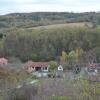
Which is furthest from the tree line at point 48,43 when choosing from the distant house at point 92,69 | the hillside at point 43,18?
the distant house at point 92,69

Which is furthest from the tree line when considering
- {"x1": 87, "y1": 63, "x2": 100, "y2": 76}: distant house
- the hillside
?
{"x1": 87, "y1": 63, "x2": 100, "y2": 76}: distant house

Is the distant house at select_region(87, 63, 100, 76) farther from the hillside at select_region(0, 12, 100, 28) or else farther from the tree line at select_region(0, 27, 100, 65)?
the hillside at select_region(0, 12, 100, 28)

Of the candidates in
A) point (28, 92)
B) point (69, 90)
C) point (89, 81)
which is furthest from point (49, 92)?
point (28, 92)

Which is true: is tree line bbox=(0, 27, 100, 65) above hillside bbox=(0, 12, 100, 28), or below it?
below

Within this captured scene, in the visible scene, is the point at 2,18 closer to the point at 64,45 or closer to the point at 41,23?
the point at 41,23

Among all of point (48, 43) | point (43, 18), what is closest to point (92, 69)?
point (48, 43)

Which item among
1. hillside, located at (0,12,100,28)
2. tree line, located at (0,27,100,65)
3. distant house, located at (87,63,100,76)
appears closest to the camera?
distant house, located at (87,63,100,76)

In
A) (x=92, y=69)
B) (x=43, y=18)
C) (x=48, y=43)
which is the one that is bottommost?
(x=48, y=43)

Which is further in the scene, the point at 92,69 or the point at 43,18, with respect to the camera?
the point at 43,18

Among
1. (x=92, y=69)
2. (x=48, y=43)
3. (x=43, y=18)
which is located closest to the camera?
(x=92, y=69)

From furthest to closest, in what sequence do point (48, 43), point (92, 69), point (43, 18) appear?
point (43, 18), point (48, 43), point (92, 69)

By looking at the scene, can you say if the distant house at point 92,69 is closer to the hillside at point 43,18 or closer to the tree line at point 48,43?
the tree line at point 48,43

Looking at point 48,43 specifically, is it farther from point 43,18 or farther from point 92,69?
point 92,69
